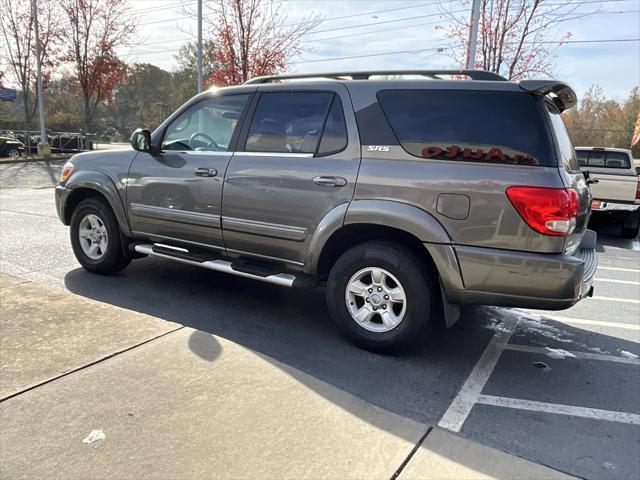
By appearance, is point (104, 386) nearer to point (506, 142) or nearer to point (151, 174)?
point (151, 174)

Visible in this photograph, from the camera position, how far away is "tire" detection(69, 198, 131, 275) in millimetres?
5191

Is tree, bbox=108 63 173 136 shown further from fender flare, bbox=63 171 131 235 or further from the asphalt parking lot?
the asphalt parking lot

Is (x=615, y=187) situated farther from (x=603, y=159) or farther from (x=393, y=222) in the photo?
(x=393, y=222)

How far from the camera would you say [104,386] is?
302 cm

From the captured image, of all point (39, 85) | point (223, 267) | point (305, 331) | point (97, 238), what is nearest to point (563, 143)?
point (305, 331)

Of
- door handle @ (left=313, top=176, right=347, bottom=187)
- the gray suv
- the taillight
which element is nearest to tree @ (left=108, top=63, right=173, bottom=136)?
the gray suv

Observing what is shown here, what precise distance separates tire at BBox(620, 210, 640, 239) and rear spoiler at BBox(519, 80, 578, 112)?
766cm

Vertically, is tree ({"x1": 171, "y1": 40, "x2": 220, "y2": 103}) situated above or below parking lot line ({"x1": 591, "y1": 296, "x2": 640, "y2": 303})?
above

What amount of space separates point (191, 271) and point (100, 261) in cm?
98

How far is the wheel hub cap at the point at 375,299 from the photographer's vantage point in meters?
3.67

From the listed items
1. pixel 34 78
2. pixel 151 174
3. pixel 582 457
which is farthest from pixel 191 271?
pixel 34 78

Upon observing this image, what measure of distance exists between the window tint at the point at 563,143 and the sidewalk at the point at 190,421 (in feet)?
6.55

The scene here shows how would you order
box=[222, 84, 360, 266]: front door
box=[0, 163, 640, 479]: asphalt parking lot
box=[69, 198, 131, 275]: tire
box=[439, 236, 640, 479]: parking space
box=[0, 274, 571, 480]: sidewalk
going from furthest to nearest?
Result: box=[69, 198, 131, 275]: tire, box=[222, 84, 360, 266]: front door, box=[0, 163, 640, 479]: asphalt parking lot, box=[439, 236, 640, 479]: parking space, box=[0, 274, 571, 480]: sidewalk

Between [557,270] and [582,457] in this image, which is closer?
[582,457]
